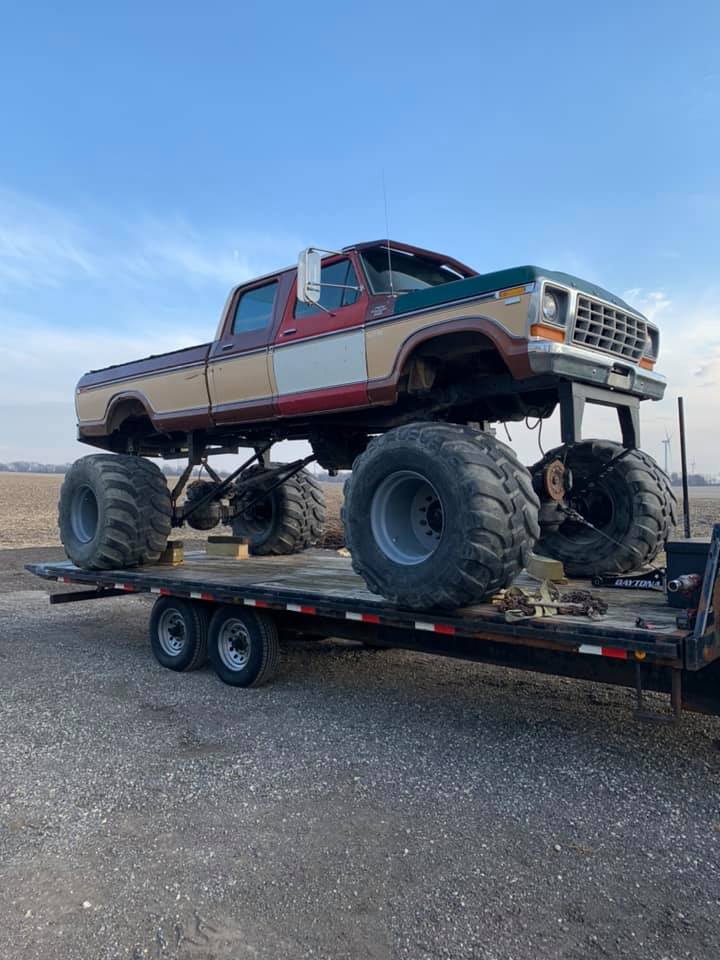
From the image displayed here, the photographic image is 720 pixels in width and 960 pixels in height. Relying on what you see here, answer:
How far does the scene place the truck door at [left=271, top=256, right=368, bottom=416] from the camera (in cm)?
609

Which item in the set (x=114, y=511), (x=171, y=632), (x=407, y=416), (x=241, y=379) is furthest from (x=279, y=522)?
(x=407, y=416)

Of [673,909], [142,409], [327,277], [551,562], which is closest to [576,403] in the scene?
[551,562]

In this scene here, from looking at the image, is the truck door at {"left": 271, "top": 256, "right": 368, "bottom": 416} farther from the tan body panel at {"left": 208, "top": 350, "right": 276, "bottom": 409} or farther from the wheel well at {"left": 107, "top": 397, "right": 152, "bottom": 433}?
the wheel well at {"left": 107, "top": 397, "right": 152, "bottom": 433}

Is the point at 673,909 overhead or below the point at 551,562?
below

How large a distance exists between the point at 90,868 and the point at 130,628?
20.2 ft

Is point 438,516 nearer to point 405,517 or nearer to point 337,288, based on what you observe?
point 405,517

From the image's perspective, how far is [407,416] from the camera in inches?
259

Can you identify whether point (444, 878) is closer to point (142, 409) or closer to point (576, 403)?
point (576, 403)

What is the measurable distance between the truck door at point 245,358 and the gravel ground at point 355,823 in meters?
2.55

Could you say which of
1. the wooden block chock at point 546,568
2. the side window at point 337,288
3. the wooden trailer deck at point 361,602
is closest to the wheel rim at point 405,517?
the wooden trailer deck at point 361,602

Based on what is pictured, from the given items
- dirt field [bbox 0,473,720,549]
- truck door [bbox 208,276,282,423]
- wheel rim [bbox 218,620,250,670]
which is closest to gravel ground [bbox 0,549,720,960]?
wheel rim [bbox 218,620,250,670]

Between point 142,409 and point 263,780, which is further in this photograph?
point 142,409

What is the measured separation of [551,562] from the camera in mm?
5703

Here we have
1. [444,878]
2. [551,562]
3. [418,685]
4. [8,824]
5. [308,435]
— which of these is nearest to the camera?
[444,878]
